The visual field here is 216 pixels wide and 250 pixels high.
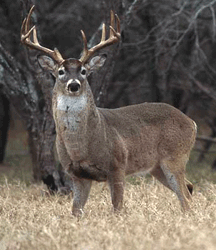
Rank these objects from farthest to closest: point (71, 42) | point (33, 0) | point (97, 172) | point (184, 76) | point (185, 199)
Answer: point (71, 42) < point (184, 76) < point (33, 0) < point (185, 199) < point (97, 172)

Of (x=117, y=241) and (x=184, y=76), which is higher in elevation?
(x=117, y=241)

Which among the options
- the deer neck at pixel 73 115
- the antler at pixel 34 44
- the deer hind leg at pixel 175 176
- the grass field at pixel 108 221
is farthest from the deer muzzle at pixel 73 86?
the deer hind leg at pixel 175 176

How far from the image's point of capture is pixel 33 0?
27.6 ft

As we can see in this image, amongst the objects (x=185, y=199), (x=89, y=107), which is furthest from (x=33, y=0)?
(x=185, y=199)

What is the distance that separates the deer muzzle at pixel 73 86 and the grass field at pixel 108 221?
1.21 m

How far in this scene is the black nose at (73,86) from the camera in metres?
6.00

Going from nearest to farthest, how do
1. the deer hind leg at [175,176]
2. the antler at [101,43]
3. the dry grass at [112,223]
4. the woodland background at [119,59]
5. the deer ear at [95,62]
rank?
1. the dry grass at [112,223]
2. the antler at [101,43]
3. the deer ear at [95,62]
4. the deer hind leg at [175,176]
5. the woodland background at [119,59]

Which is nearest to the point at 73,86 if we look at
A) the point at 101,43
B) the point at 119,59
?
the point at 101,43

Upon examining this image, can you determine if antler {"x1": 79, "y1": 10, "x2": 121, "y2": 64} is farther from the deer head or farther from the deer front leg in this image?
the deer front leg

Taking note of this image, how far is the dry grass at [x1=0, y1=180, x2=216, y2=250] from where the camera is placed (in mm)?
4645

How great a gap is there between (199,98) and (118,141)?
7423 millimetres

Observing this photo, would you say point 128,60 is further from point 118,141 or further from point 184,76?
point 118,141

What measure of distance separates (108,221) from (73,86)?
133 centimetres

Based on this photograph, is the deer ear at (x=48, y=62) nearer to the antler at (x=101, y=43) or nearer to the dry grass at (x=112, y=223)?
the antler at (x=101, y=43)
